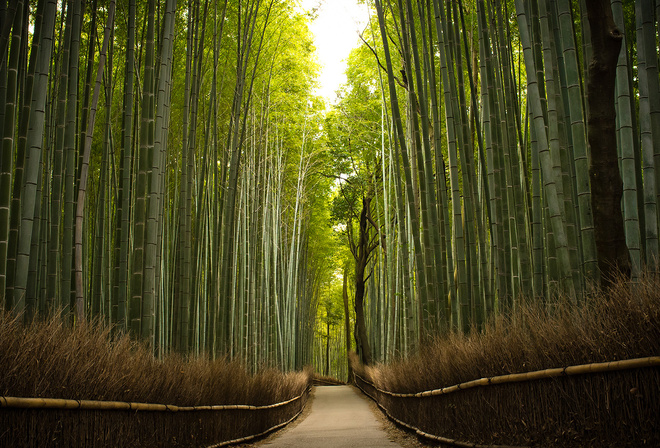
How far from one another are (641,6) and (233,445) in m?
3.71

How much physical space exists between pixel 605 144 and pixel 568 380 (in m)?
1.00

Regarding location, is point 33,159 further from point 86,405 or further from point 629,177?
point 629,177

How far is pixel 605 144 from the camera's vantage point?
2.29m

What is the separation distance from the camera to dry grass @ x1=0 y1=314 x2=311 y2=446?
1.75 meters

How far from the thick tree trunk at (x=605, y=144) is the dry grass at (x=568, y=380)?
0.26 m

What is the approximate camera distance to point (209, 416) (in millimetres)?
3529

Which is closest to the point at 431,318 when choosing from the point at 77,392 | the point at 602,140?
the point at 602,140

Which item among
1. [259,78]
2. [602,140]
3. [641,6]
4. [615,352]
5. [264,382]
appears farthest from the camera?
[259,78]

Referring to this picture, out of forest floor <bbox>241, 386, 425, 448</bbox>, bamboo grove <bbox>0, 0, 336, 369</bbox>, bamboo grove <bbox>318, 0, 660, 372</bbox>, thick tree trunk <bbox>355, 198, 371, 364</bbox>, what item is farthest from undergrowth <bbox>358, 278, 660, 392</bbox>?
thick tree trunk <bbox>355, 198, 371, 364</bbox>

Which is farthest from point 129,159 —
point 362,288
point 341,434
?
point 362,288

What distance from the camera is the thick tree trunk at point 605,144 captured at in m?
2.26

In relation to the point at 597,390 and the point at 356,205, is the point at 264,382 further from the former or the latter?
the point at 356,205

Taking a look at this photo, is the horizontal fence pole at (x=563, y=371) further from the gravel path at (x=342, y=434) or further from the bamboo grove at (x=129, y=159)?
the bamboo grove at (x=129, y=159)

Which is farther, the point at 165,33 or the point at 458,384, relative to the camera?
the point at 165,33
